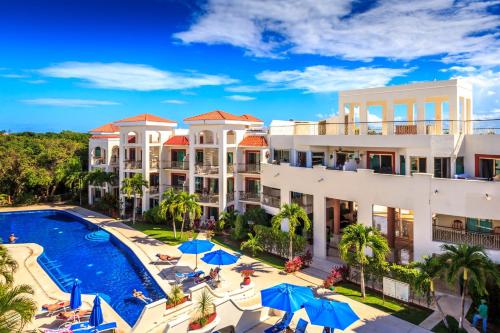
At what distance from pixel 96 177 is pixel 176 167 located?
1063 cm

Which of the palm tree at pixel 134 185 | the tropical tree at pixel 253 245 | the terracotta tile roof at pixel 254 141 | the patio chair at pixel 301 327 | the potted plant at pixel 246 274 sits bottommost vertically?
the patio chair at pixel 301 327

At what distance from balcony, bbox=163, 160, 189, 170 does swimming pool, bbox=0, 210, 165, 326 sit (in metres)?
9.99

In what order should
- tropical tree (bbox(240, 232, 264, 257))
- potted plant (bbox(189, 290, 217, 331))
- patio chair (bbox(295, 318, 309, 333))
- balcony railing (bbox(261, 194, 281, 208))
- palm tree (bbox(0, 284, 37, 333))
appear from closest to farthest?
1. palm tree (bbox(0, 284, 37, 333))
2. potted plant (bbox(189, 290, 217, 331))
3. patio chair (bbox(295, 318, 309, 333))
4. tropical tree (bbox(240, 232, 264, 257))
5. balcony railing (bbox(261, 194, 281, 208))

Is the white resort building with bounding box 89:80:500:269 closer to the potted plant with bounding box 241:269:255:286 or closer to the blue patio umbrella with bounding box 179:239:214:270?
the potted plant with bounding box 241:269:255:286

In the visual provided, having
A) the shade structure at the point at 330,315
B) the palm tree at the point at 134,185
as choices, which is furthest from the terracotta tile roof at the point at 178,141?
the shade structure at the point at 330,315

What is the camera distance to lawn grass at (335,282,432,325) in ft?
59.1

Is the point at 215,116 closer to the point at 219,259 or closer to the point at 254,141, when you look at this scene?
the point at 254,141

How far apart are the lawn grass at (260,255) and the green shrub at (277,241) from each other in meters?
0.51

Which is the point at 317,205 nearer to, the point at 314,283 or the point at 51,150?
the point at 314,283

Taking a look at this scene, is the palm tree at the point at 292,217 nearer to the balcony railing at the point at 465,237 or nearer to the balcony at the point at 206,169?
the balcony railing at the point at 465,237

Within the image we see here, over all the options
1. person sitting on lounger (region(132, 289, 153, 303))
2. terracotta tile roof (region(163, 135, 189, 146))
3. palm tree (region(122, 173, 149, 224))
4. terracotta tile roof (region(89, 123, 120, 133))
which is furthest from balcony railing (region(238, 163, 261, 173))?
terracotta tile roof (region(89, 123, 120, 133))

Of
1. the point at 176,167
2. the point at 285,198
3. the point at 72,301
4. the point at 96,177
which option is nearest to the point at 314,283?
the point at 285,198

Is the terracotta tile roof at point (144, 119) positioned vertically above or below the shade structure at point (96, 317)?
above

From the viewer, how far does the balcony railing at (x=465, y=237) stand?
19.9 metres
